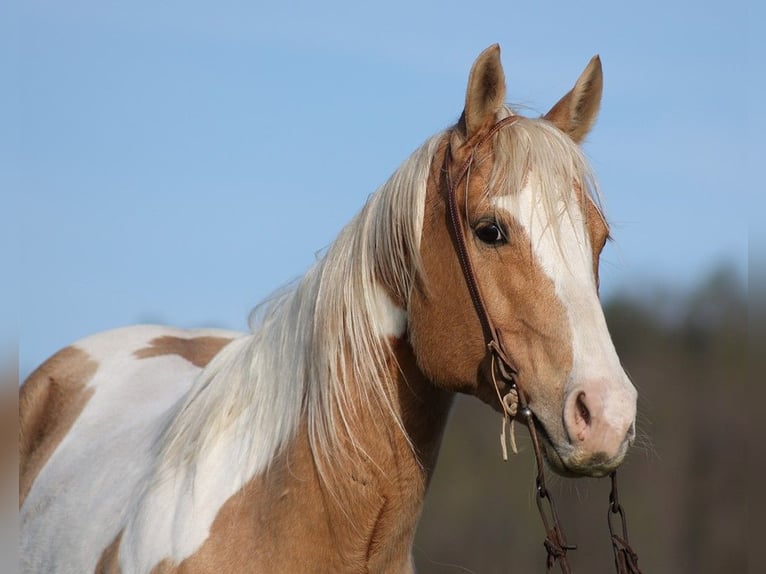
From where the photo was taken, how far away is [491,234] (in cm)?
292

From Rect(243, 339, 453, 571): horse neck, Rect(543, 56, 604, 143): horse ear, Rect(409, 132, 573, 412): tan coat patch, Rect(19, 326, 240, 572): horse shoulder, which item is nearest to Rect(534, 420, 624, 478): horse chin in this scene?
Rect(409, 132, 573, 412): tan coat patch

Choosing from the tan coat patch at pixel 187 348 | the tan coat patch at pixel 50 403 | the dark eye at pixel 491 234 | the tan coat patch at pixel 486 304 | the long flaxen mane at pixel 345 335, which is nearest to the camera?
the tan coat patch at pixel 486 304

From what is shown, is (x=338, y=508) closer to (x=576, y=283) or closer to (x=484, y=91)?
(x=576, y=283)

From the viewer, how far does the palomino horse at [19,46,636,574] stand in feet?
9.11

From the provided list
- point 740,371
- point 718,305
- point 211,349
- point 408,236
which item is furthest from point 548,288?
point 740,371

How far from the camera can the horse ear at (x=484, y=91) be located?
3.05 meters

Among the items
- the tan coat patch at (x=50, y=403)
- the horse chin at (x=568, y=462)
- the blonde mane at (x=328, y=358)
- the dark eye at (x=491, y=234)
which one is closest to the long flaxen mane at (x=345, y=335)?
the blonde mane at (x=328, y=358)

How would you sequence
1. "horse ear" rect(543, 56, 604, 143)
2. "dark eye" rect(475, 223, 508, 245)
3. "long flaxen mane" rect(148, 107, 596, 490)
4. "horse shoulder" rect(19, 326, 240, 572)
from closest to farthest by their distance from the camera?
"dark eye" rect(475, 223, 508, 245), "long flaxen mane" rect(148, 107, 596, 490), "horse ear" rect(543, 56, 604, 143), "horse shoulder" rect(19, 326, 240, 572)

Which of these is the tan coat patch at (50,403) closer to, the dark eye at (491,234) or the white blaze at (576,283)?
the dark eye at (491,234)

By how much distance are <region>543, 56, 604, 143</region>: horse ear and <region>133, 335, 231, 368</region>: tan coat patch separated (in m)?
2.43

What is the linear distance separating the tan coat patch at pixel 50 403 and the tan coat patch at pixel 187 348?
0.31 m

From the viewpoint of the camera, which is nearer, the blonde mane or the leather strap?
the leather strap

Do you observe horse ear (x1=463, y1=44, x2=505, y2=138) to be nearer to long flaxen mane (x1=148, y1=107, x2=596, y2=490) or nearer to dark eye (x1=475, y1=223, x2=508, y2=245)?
long flaxen mane (x1=148, y1=107, x2=596, y2=490)

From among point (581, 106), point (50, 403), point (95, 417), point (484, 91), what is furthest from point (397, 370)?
point (50, 403)
